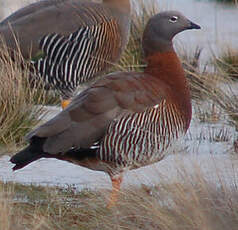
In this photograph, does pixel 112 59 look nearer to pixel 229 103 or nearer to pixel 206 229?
pixel 229 103

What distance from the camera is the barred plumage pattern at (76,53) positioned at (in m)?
8.54

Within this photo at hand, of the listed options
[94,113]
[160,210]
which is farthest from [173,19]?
[160,210]

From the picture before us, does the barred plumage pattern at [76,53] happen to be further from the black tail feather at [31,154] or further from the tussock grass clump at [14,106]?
the black tail feather at [31,154]

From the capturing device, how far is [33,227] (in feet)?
16.3

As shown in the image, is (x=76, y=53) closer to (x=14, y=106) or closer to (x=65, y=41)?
(x=65, y=41)

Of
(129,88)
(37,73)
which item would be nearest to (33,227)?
(129,88)

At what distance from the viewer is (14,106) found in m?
7.82

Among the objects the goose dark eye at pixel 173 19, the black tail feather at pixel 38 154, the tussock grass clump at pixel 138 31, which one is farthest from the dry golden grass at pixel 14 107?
the tussock grass clump at pixel 138 31

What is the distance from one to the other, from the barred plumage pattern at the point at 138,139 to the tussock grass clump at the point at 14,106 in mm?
1730

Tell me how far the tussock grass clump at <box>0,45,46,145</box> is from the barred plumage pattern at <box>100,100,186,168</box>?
5.68ft

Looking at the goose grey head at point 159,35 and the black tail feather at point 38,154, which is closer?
the black tail feather at point 38,154

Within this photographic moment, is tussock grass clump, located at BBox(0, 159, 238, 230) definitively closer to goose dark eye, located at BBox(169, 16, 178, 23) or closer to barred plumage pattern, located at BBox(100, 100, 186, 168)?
barred plumage pattern, located at BBox(100, 100, 186, 168)

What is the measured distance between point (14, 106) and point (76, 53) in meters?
1.02

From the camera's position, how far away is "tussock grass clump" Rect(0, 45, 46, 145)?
25.3 feet
